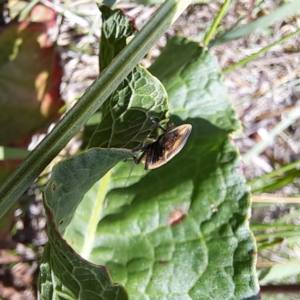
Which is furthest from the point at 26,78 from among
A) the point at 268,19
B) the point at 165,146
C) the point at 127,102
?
the point at 268,19

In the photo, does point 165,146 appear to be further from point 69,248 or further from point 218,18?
point 218,18

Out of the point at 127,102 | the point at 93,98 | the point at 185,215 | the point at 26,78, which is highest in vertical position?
the point at 93,98

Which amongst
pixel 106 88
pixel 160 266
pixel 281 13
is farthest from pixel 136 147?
pixel 281 13

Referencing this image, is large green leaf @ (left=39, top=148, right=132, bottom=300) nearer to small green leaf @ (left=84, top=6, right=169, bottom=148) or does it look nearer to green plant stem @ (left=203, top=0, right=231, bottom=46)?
small green leaf @ (left=84, top=6, right=169, bottom=148)

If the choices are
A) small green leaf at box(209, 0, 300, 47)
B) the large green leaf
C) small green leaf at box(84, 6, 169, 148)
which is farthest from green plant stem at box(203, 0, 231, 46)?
the large green leaf

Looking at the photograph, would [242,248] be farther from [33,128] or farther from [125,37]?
[33,128]

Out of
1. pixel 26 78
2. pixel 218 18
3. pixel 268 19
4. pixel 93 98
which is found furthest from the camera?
pixel 26 78

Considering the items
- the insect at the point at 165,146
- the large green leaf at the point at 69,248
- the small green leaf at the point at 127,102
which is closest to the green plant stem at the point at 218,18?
the small green leaf at the point at 127,102
